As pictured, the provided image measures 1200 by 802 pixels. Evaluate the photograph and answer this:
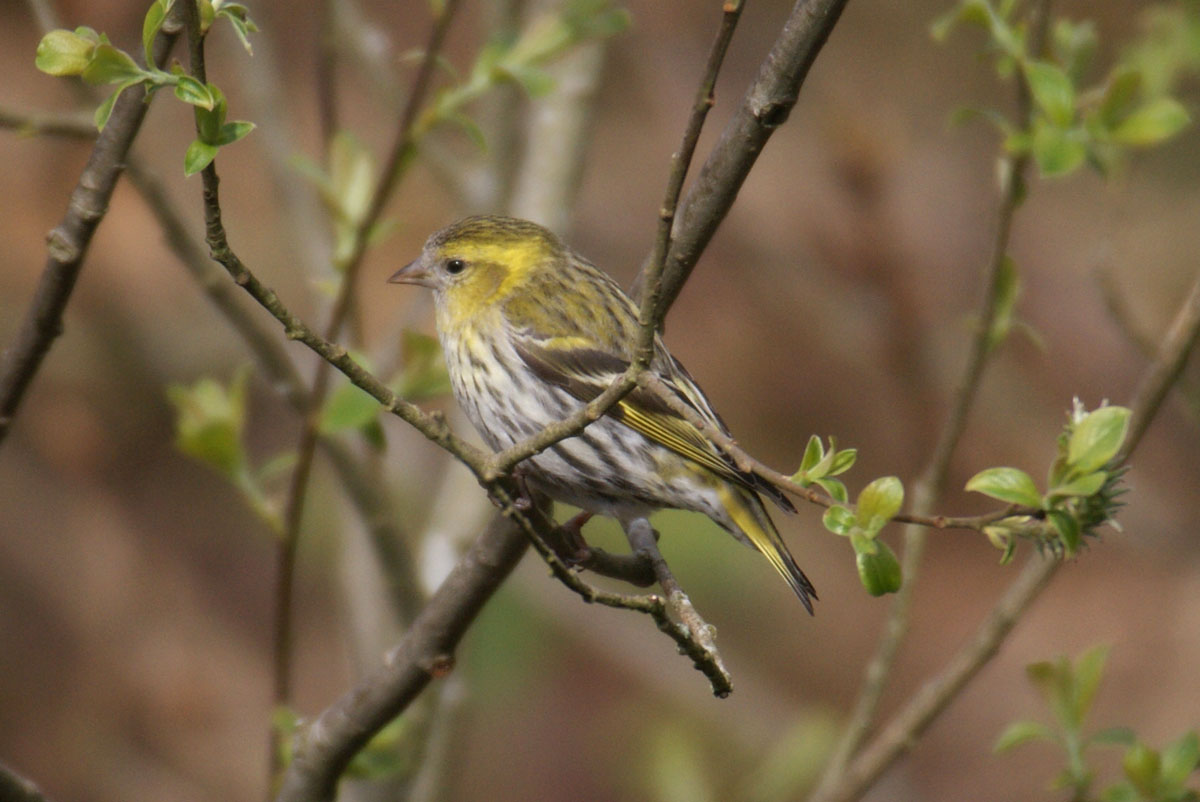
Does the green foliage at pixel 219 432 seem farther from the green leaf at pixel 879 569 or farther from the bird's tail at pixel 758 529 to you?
the green leaf at pixel 879 569

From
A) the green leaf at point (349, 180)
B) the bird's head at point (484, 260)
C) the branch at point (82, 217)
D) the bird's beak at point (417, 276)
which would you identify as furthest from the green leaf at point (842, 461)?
the bird's beak at point (417, 276)

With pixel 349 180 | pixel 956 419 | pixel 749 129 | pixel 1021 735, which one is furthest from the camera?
pixel 349 180

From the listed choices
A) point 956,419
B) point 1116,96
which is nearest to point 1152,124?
point 1116,96

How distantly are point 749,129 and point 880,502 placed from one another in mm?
543

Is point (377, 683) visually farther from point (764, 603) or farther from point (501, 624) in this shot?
point (764, 603)

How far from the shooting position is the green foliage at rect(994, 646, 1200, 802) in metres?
2.09

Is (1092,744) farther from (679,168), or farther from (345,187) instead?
(345,187)

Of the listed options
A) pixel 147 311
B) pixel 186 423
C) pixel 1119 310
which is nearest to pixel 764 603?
pixel 147 311

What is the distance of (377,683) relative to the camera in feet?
7.21

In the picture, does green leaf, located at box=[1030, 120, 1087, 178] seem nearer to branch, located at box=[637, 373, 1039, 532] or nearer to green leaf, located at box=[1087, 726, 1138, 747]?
branch, located at box=[637, 373, 1039, 532]

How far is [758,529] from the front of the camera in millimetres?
2674

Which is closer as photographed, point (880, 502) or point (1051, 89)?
point (880, 502)

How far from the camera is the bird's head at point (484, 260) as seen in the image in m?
3.15

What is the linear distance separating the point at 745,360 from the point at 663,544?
212 cm
